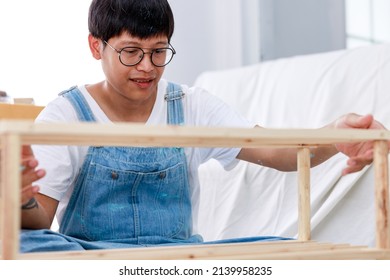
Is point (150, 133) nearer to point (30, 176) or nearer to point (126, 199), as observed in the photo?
point (30, 176)

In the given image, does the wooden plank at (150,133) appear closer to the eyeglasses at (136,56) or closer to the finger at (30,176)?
the finger at (30,176)

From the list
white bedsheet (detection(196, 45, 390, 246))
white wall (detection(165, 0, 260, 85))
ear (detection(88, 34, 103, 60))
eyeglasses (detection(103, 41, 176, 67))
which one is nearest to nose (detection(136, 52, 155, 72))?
eyeglasses (detection(103, 41, 176, 67))

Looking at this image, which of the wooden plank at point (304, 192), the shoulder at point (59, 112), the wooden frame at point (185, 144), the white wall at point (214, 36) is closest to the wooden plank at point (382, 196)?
the wooden frame at point (185, 144)

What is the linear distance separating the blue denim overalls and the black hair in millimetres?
137

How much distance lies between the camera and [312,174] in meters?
1.84

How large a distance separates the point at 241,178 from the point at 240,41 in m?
0.93

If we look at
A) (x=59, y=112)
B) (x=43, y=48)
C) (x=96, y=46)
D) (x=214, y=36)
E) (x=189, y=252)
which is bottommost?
(x=189, y=252)

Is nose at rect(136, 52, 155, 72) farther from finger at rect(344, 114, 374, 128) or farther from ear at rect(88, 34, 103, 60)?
finger at rect(344, 114, 374, 128)

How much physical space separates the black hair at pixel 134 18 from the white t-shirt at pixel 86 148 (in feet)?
0.42

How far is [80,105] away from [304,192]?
0.42 meters

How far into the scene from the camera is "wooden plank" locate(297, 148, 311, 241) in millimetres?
1218

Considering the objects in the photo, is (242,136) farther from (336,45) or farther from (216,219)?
(336,45)

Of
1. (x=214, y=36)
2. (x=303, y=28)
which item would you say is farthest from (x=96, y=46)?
(x=303, y=28)
